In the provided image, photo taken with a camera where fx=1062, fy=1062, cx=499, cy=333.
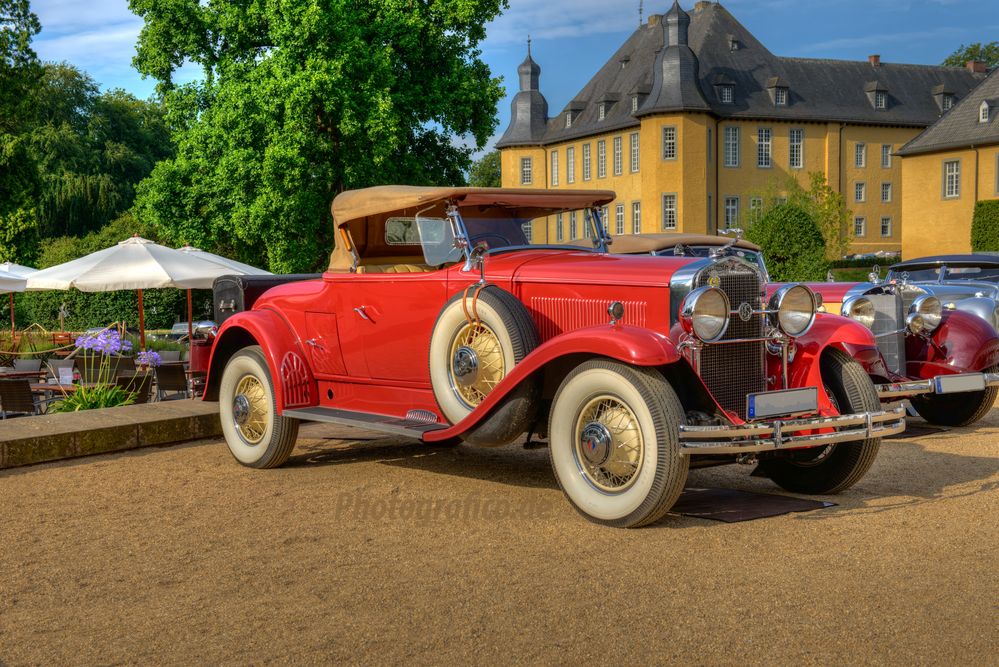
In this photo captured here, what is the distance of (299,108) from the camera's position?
25.9 meters

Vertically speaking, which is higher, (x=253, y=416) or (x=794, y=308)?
(x=794, y=308)

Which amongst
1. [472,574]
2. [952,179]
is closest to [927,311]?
[472,574]

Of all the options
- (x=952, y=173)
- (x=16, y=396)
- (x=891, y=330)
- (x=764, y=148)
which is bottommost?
(x=16, y=396)

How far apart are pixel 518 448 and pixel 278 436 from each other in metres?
2.13

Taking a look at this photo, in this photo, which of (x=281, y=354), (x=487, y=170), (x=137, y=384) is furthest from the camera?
(x=487, y=170)

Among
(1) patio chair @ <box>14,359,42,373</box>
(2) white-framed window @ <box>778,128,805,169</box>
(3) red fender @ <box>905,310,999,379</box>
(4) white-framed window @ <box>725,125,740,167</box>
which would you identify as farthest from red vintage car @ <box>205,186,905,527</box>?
(2) white-framed window @ <box>778,128,805,169</box>

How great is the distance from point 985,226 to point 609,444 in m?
48.2

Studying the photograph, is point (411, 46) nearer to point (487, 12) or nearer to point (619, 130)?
point (487, 12)

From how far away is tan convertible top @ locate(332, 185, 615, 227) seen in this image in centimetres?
725

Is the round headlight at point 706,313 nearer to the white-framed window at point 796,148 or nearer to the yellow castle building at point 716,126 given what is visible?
the yellow castle building at point 716,126

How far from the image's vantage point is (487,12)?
30766mm

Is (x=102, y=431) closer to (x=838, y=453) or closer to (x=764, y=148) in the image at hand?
(x=838, y=453)

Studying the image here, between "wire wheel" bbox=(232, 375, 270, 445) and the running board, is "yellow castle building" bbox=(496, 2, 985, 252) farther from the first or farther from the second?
the running board

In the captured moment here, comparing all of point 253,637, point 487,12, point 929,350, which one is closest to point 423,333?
point 253,637
